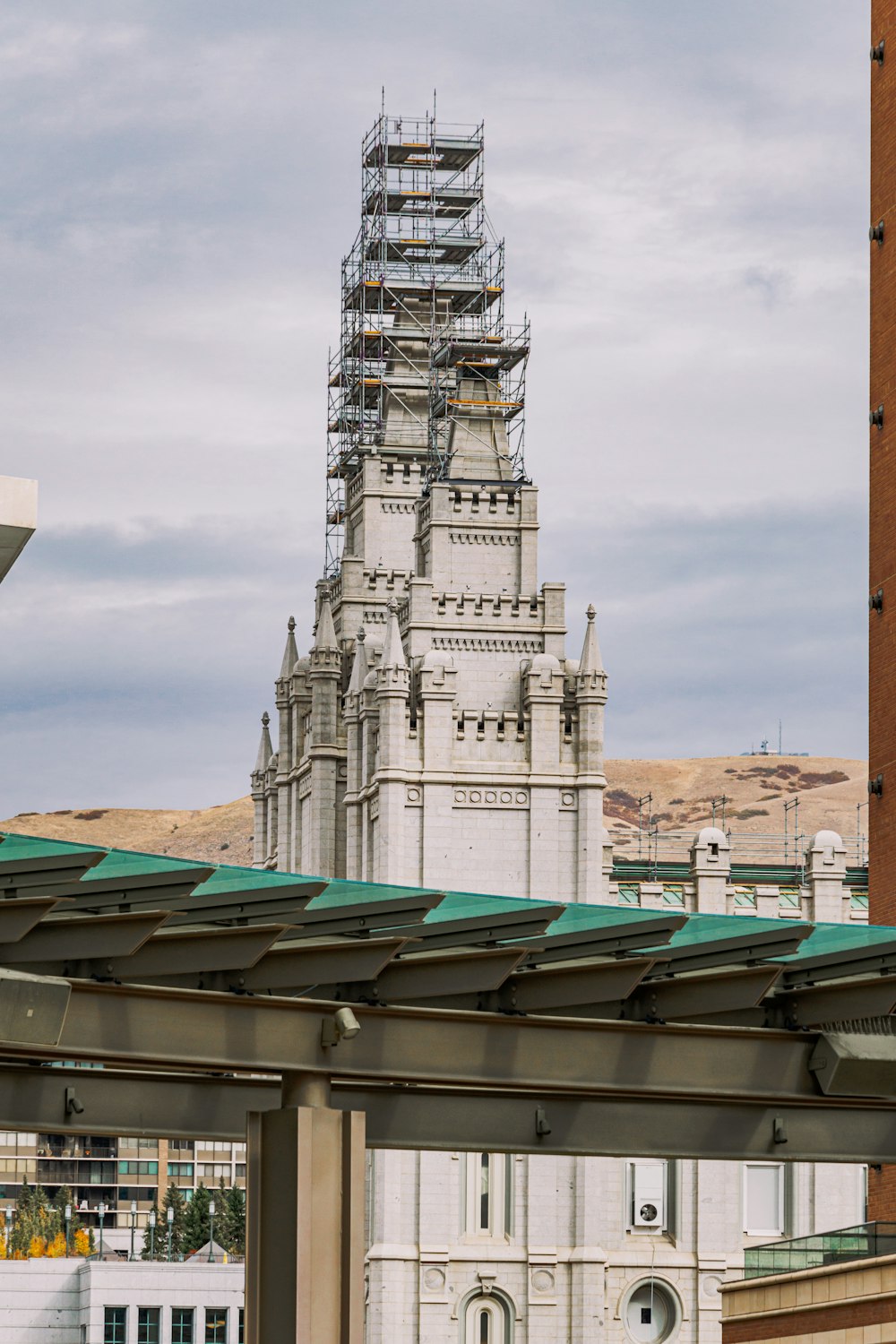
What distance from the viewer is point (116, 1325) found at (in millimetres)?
118188

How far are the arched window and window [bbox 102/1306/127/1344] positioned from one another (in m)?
38.1

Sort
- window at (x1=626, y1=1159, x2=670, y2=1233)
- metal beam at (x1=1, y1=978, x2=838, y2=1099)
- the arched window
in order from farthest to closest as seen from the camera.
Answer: window at (x1=626, y1=1159, x2=670, y2=1233) < the arched window < metal beam at (x1=1, y1=978, x2=838, y2=1099)

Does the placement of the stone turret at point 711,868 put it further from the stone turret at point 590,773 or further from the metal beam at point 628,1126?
the metal beam at point 628,1126

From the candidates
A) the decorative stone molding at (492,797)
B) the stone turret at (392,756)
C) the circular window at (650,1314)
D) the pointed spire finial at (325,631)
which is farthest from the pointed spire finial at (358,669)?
the circular window at (650,1314)

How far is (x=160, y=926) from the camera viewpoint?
72.8ft

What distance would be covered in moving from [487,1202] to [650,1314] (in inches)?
273

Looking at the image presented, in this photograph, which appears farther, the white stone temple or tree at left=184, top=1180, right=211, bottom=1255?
tree at left=184, top=1180, right=211, bottom=1255

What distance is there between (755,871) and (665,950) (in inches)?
3109

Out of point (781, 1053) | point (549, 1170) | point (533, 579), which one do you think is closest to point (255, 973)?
point (781, 1053)

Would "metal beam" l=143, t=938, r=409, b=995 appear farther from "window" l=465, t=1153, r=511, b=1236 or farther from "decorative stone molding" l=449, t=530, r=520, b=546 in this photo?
"decorative stone molding" l=449, t=530, r=520, b=546

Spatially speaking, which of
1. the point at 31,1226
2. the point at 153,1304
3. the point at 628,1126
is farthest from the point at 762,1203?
the point at 31,1226

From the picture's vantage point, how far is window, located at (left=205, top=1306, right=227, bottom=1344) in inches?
4606

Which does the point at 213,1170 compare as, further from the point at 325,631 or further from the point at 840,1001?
the point at 840,1001

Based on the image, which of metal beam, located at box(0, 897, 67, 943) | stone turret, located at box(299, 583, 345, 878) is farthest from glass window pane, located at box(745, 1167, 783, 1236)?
metal beam, located at box(0, 897, 67, 943)
